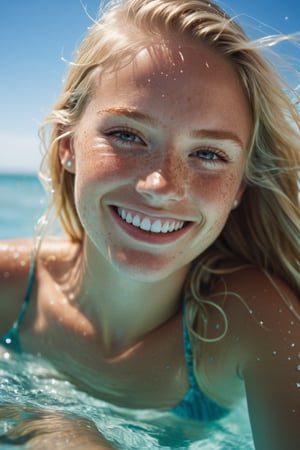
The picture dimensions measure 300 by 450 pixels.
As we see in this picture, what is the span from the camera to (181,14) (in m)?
2.26

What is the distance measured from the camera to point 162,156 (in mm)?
2105

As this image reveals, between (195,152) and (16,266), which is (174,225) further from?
(16,266)

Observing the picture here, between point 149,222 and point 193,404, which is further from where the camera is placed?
point 193,404

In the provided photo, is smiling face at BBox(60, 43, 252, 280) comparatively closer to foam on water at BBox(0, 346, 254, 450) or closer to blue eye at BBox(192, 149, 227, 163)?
blue eye at BBox(192, 149, 227, 163)

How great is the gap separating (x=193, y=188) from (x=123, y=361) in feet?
2.79

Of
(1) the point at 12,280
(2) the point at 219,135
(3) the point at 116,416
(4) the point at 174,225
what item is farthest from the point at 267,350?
(1) the point at 12,280

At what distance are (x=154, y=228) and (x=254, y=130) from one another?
0.54m

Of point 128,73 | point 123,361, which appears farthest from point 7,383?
point 128,73

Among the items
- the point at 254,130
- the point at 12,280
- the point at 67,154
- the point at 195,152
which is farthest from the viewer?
the point at 12,280

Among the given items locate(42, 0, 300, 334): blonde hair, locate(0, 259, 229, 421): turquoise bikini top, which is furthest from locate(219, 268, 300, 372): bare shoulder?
locate(0, 259, 229, 421): turquoise bikini top

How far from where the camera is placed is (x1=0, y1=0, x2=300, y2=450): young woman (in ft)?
6.95

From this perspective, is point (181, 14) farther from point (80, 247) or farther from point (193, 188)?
point (80, 247)

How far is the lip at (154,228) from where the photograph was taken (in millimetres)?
2180

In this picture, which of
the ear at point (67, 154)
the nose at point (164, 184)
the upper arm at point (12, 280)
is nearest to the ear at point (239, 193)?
the nose at point (164, 184)
